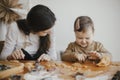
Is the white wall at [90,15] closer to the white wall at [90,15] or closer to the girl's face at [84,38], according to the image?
the white wall at [90,15]

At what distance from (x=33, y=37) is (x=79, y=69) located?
1.17 ft

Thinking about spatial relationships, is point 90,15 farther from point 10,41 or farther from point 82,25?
point 10,41

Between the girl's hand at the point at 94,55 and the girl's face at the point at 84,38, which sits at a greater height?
the girl's face at the point at 84,38

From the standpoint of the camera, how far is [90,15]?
168cm

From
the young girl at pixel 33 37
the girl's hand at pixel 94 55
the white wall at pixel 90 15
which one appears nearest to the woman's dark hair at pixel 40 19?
the young girl at pixel 33 37

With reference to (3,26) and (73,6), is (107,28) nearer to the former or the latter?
(73,6)

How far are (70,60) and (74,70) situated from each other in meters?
0.15

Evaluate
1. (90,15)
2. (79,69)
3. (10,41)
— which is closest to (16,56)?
(10,41)

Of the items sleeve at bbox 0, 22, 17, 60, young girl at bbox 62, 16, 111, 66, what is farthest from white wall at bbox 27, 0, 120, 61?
sleeve at bbox 0, 22, 17, 60

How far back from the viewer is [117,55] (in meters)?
1.73

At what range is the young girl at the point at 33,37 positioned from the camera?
105 cm

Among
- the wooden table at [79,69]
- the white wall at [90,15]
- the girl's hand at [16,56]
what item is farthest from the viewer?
the white wall at [90,15]

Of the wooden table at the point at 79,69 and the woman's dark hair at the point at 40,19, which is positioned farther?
the woman's dark hair at the point at 40,19

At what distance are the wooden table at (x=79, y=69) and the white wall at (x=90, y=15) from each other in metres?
0.65
